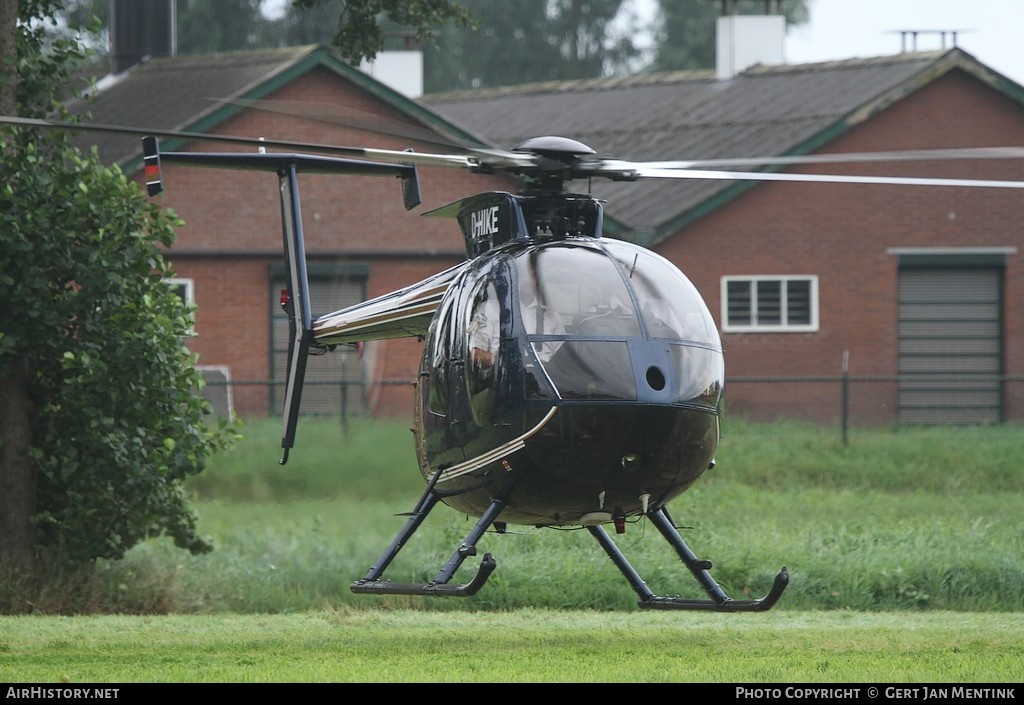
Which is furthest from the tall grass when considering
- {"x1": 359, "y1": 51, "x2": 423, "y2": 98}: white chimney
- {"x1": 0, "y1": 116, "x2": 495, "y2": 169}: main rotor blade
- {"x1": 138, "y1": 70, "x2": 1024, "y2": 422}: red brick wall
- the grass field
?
{"x1": 359, "y1": 51, "x2": 423, "y2": 98}: white chimney

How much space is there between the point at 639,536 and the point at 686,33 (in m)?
42.8

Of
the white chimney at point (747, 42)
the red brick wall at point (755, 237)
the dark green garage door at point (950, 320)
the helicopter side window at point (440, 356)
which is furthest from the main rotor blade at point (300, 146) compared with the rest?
the white chimney at point (747, 42)

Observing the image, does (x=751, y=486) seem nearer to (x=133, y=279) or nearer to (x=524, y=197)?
(x=133, y=279)

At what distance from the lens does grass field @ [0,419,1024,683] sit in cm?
1009

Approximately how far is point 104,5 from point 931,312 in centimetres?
3254

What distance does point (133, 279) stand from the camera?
13.6 m

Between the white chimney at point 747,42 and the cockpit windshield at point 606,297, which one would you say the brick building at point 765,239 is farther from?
the cockpit windshield at point 606,297

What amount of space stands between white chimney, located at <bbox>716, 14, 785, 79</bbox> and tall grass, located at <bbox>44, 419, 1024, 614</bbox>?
12389mm

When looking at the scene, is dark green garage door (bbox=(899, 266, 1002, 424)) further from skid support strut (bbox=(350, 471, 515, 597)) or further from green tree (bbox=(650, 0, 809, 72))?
green tree (bbox=(650, 0, 809, 72))

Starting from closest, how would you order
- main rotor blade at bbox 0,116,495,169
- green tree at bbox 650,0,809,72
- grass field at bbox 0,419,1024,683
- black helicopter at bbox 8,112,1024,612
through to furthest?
main rotor blade at bbox 0,116,495,169 < black helicopter at bbox 8,112,1024,612 < grass field at bbox 0,419,1024,683 < green tree at bbox 650,0,809,72

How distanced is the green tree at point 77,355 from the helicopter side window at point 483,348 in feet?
15.5

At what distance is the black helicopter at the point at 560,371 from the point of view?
29.8 ft

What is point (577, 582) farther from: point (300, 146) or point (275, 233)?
point (275, 233)

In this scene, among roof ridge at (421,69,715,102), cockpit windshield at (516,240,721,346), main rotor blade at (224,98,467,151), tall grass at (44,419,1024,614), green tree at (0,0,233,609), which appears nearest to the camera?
main rotor blade at (224,98,467,151)
